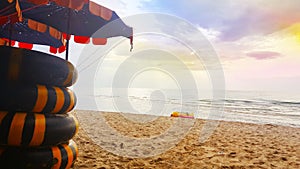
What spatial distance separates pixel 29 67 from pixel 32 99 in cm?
47

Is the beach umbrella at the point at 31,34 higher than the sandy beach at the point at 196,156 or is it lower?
higher

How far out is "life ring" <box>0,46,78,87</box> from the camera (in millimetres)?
2969

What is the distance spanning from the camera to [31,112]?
3.05m

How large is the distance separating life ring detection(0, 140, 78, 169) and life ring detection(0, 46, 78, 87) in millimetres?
981

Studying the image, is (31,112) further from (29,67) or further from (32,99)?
(29,67)

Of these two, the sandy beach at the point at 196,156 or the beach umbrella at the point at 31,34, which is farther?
the beach umbrella at the point at 31,34

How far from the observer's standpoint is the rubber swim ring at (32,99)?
292 cm

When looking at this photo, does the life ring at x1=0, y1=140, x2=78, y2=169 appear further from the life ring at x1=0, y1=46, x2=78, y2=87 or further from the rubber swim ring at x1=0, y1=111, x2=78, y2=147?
the life ring at x1=0, y1=46, x2=78, y2=87

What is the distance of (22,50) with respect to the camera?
9.97ft

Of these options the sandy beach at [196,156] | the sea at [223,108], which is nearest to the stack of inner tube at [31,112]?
the sandy beach at [196,156]

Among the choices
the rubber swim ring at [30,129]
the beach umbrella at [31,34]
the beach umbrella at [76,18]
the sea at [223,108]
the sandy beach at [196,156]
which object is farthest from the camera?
the sea at [223,108]

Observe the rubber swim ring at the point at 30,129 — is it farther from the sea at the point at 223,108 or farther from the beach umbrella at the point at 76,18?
the sea at the point at 223,108

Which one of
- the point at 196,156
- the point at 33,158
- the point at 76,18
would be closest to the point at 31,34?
the point at 76,18

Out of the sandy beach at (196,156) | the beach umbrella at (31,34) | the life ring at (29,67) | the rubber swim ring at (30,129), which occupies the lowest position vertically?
the sandy beach at (196,156)
